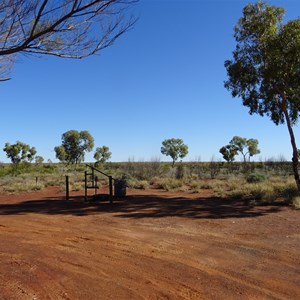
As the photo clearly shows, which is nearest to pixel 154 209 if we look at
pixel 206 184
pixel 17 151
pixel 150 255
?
pixel 150 255

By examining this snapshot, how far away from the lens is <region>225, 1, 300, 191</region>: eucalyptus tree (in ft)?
63.4

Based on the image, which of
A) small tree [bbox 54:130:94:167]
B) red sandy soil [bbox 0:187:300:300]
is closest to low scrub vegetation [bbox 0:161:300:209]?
red sandy soil [bbox 0:187:300:300]

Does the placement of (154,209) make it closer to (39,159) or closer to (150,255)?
(150,255)

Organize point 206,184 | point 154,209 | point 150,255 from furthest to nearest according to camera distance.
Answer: point 206,184 < point 154,209 < point 150,255

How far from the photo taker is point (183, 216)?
44.8ft

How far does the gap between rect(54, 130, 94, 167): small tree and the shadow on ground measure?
59410mm

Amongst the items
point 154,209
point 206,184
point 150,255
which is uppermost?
point 206,184

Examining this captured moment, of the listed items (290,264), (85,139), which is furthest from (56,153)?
(290,264)

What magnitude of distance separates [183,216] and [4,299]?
8.94 metres

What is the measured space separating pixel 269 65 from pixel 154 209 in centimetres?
948

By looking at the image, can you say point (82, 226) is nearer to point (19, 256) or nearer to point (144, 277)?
point (19, 256)

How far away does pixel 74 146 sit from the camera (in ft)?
255

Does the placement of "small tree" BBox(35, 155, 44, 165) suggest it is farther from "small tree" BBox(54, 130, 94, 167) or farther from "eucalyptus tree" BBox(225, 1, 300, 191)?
"eucalyptus tree" BBox(225, 1, 300, 191)

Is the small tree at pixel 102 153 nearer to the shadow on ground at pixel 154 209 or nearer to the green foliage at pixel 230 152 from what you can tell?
the green foliage at pixel 230 152
